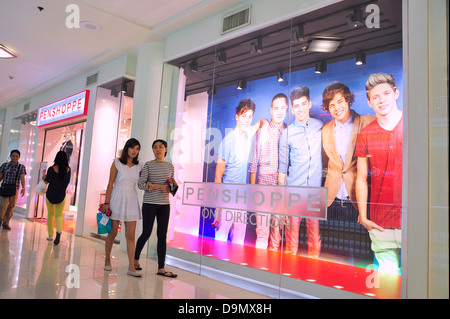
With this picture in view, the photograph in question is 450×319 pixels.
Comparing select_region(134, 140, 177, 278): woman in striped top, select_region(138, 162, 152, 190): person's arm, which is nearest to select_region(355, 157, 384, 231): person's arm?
select_region(134, 140, 177, 278): woman in striped top

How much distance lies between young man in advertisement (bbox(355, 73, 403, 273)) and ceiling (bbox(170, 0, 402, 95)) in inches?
16.2

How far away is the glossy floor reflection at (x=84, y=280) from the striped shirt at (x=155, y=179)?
0.79 m

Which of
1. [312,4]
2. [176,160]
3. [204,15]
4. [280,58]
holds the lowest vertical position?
[176,160]

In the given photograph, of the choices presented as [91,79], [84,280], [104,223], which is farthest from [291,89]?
[91,79]

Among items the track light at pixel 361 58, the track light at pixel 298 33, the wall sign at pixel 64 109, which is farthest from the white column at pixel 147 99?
the track light at pixel 361 58

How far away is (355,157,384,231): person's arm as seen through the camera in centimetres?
340

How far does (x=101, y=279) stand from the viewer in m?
3.16

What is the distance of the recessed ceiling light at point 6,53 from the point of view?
18.9 feet

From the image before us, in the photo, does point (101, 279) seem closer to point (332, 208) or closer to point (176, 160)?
point (176, 160)

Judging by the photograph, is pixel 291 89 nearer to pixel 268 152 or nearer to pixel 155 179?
pixel 268 152

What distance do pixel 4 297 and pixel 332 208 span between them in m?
3.07

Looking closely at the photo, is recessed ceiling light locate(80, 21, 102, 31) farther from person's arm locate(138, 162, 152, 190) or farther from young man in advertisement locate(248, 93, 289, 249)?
young man in advertisement locate(248, 93, 289, 249)
